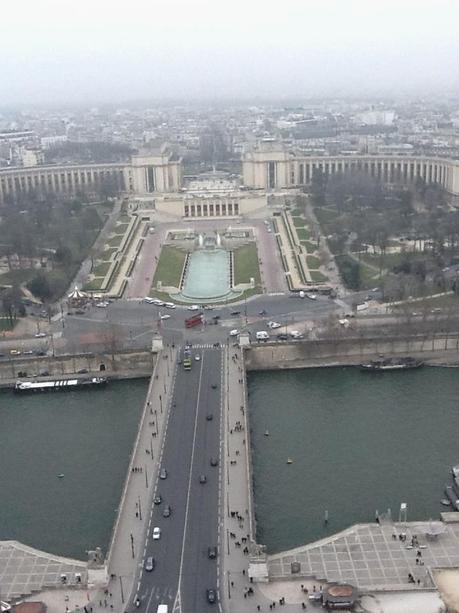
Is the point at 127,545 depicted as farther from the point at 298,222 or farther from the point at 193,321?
the point at 298,222

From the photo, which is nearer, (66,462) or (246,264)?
(66,462)

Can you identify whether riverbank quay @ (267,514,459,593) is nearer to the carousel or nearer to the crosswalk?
the crosswalk

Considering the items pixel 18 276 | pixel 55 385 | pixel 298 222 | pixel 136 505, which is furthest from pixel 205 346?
pixel 298 222

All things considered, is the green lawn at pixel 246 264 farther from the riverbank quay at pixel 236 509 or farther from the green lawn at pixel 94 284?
the riverbank quay at pixel 236 509

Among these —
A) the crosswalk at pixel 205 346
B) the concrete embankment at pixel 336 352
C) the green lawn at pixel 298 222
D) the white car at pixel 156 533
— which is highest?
the green lawn at pixel 298 222

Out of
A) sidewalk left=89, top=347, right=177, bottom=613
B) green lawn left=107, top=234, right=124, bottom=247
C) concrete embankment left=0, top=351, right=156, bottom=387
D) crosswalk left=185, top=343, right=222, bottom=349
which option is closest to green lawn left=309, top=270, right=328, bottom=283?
crosswalk left=185, top=343, right=222, bottom=349

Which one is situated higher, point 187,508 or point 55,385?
point 187,508

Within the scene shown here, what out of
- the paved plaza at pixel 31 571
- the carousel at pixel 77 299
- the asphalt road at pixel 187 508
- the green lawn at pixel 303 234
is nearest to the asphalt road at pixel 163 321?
the carousel at pixel 77 299
